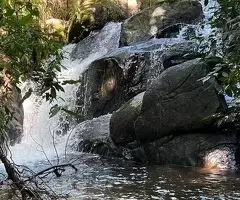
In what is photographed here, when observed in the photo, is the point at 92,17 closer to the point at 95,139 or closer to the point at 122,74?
the point at 122,74

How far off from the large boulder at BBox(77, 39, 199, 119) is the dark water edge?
306 centimetres

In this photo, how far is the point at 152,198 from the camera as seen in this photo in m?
4.87

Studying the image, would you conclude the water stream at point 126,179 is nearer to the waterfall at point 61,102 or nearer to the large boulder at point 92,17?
the waterfall at point 61,102

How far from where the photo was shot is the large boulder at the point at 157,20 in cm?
1142

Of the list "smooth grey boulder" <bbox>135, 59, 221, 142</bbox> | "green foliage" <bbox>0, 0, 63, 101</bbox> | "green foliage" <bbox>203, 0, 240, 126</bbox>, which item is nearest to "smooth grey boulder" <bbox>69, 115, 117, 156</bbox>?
"smooth grey boulder" <bbox>135, 59, 221, 142</bbox>

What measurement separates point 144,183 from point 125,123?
2080 millimetres

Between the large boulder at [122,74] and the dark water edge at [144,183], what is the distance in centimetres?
306

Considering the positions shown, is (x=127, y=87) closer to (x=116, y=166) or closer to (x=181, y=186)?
(x=116, y=166)

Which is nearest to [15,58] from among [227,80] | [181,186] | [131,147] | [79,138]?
[227,80]

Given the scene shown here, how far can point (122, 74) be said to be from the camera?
31.8ft

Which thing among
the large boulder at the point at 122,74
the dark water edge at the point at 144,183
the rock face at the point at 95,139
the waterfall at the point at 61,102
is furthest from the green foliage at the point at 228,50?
the large boulder at the point at 122,74

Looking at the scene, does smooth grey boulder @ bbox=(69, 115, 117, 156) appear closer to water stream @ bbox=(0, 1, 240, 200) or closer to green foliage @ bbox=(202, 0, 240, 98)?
water stream @ bbox=(0, 1, 240, 200)

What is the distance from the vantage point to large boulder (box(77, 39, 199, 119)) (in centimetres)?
940

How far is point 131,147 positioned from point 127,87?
252cm
